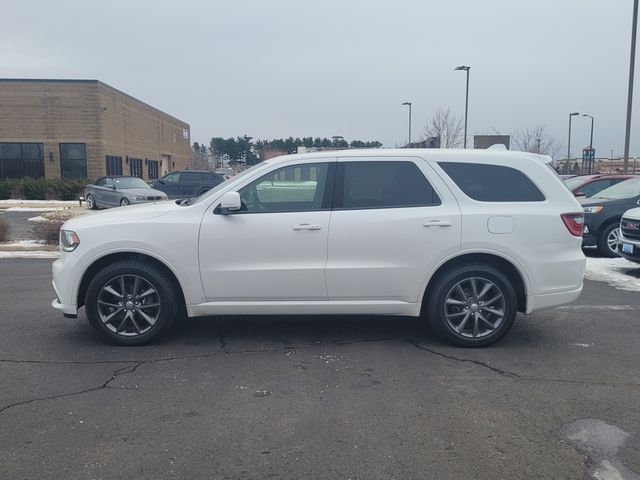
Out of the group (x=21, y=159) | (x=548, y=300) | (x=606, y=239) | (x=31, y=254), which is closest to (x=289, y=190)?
(x=548, y=300)

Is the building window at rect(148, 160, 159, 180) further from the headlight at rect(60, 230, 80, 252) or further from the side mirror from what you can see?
the side mirror

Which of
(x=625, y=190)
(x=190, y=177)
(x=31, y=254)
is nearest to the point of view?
(x=31, y=254)

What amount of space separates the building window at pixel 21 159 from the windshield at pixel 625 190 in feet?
105

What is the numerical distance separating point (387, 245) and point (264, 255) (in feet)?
3.71

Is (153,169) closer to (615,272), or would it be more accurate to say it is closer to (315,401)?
(615,272)

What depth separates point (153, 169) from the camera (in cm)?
4959

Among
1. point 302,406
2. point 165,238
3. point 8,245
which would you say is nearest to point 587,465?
point 302,406

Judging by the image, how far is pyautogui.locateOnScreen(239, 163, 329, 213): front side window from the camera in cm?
549

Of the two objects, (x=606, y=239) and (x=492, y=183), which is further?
(x=606, y=239)

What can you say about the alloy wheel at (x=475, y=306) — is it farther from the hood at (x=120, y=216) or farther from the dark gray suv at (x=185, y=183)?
the dark gray suv at (x=185, y=183)

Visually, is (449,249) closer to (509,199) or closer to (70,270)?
(509,199)

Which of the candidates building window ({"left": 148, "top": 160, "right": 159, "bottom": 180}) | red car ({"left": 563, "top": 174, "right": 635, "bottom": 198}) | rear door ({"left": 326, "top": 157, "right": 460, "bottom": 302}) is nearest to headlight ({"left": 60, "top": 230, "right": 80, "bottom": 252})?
rear door ({"left": 326, "top": 157, "right": 460, "bottom": 302})

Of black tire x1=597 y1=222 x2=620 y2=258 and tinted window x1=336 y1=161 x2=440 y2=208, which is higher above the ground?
tinted window x1=336 y1=161 x2=440 y2=208

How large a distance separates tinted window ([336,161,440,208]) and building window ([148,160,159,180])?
45.0m
